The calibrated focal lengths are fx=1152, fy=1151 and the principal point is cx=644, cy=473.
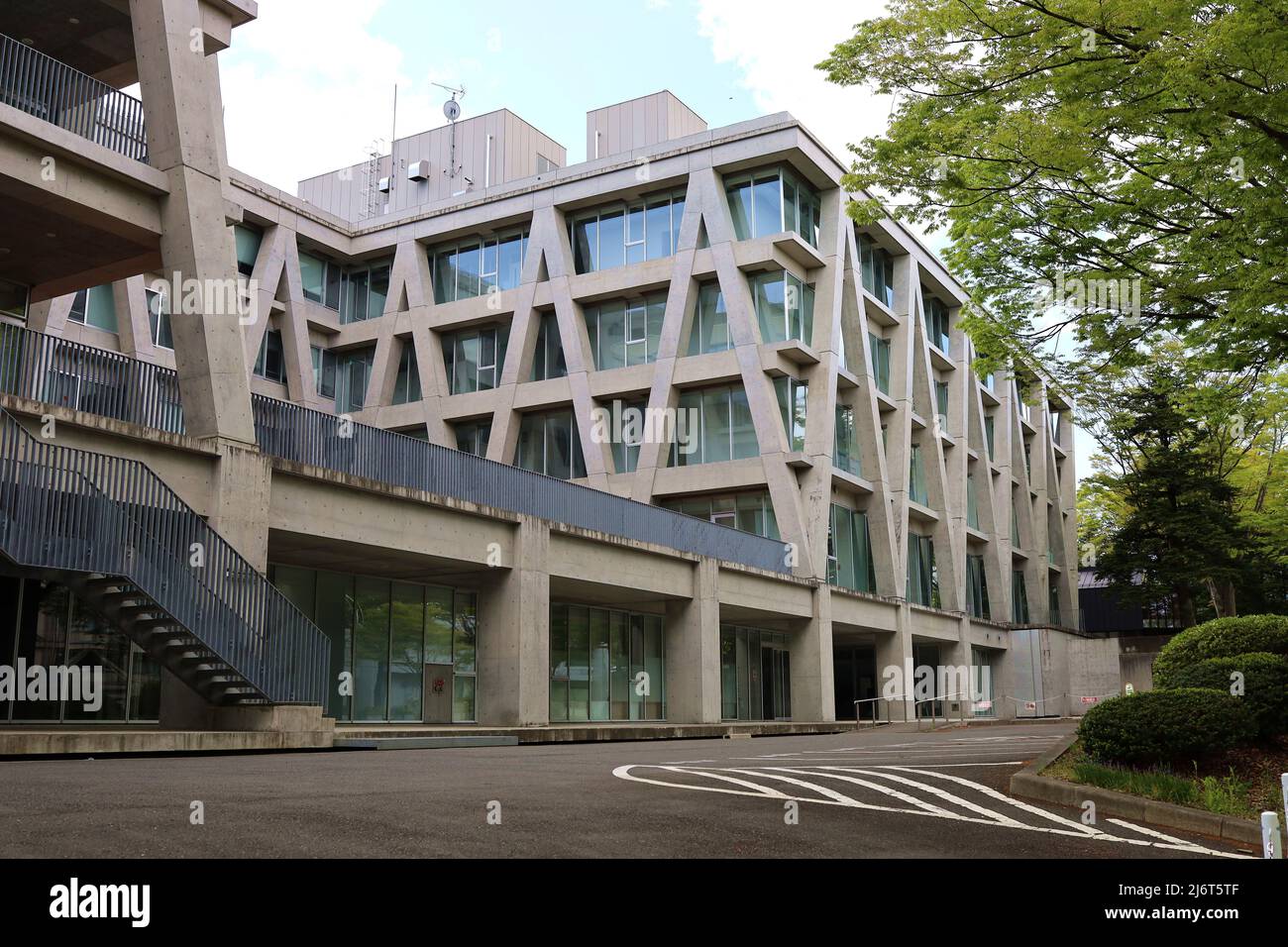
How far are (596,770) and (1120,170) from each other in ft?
31.3

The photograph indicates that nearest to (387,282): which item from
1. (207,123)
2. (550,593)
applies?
(550,593)

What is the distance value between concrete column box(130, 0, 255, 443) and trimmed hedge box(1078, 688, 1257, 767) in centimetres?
1430

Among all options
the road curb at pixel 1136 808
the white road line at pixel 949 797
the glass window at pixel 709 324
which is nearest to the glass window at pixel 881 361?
the glass window at pixel 709 324

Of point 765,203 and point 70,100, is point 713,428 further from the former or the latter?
point 70,100

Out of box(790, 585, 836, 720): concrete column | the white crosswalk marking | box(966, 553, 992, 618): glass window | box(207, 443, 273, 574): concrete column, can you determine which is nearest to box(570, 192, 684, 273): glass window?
box(790, 585, 836, 720): concrete column

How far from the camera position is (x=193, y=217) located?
2030cm

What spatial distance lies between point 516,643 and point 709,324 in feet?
58.1

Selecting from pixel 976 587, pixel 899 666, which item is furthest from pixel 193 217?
pixel 976 587

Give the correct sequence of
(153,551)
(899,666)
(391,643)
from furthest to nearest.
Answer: (899,666), (391,643), (153,551)

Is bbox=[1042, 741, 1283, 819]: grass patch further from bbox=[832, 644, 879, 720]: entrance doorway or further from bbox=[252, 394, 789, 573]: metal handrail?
bbox=[832, 644, 879, 720]: entrance doorway

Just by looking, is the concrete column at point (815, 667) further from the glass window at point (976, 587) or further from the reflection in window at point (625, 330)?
the glass window at point (976, 587)

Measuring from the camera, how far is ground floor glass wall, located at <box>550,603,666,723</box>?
32.8m

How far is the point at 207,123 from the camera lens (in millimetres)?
20984
